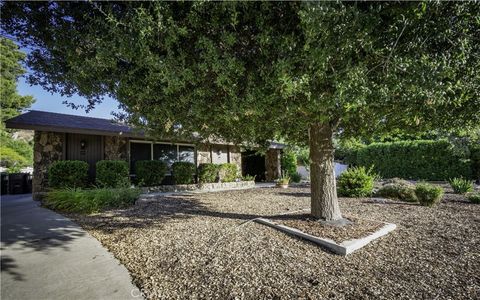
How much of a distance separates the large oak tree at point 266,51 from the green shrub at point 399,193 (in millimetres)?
4702

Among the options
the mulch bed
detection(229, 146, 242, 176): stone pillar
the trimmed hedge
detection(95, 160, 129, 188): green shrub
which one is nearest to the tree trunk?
the mulch bed

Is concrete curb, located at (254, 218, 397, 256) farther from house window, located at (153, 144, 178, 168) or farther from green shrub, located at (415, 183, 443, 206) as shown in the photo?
house window, located at (153, 144, 178, 168)

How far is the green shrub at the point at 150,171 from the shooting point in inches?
432

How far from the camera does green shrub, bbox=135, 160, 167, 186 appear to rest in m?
11.0

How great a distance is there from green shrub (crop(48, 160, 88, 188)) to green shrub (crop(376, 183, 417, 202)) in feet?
36.3

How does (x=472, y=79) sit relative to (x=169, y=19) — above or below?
below

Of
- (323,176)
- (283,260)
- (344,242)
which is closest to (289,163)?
(323,176)

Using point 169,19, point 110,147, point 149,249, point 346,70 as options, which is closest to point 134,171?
point 110,147

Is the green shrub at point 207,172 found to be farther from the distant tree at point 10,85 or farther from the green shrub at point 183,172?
the distant tree at point 10,85

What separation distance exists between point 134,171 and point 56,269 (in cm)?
866

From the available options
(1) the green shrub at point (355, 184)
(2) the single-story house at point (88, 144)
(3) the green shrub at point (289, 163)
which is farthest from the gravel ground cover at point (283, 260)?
(3) the green shrub at point (289, 163)

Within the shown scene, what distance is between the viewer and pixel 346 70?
2896mm

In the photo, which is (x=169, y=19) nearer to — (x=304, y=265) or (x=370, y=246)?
(x=304, y=265)

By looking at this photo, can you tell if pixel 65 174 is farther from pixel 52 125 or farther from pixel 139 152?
pixel 139 152
